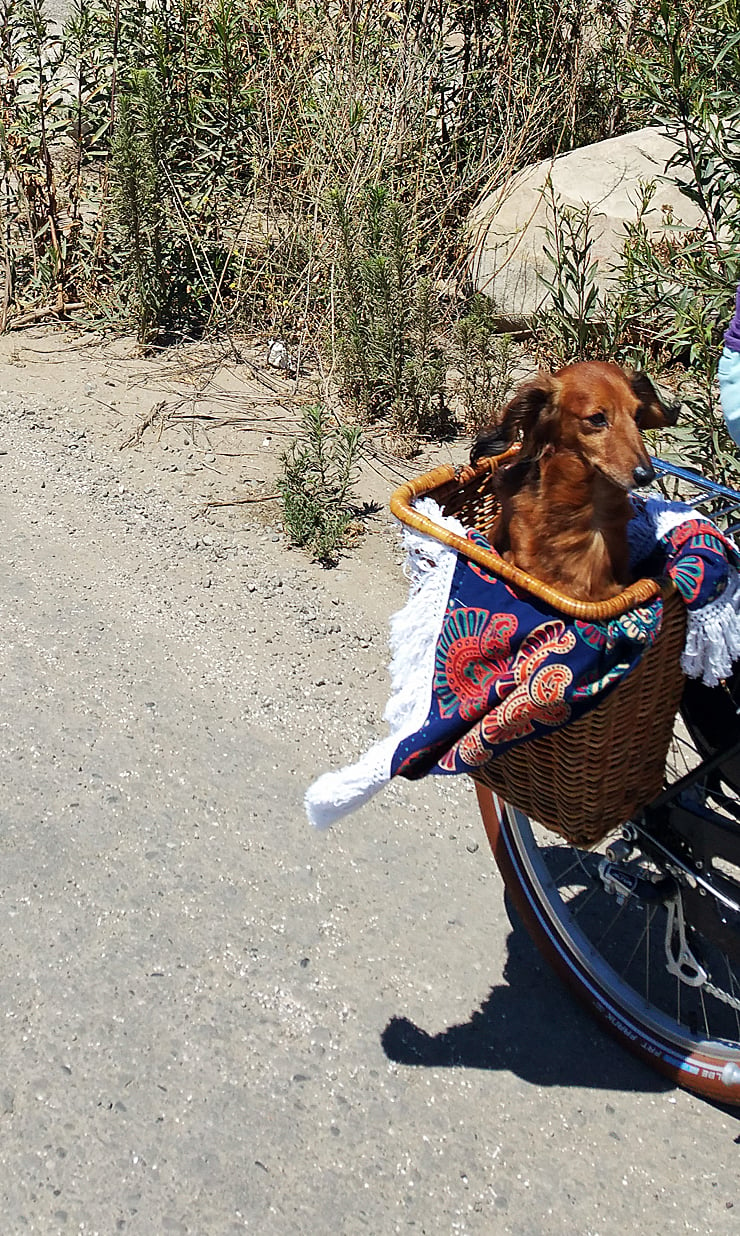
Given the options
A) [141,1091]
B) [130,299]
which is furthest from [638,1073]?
[130,299]

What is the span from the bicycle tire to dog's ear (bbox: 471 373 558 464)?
0.93m

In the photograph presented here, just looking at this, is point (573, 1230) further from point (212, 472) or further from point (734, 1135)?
point (212, 472)

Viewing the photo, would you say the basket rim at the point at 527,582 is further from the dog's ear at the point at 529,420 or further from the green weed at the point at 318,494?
the green weed at the point at 318,494

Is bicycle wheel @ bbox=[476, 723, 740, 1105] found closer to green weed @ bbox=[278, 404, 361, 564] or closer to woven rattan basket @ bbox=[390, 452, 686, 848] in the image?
woven rattan basket @ bbox=[390, 452, 686, 848]

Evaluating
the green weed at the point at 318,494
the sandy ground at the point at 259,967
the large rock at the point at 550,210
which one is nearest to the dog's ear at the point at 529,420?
the sandy ground at the point at 259,967

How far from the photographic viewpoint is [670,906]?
2742 mm

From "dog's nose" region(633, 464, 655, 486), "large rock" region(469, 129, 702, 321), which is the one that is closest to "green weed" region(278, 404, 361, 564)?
"large rock" region(469, 129, 702, 321)

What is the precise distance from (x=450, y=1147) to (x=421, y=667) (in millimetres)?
1132

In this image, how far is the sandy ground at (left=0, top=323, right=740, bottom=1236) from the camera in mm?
2621

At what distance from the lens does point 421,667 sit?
245 centimetres

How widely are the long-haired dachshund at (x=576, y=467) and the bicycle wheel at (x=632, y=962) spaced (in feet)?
2.17

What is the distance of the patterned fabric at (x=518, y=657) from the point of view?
2.20 metres

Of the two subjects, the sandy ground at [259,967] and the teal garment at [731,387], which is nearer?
the teal garment at [731,387]

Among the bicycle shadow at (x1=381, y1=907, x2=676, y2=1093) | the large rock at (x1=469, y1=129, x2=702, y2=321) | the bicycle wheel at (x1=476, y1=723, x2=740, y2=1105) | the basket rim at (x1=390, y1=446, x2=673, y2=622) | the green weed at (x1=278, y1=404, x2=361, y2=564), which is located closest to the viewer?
the basket rim at (x1=390, y1=446, x2=673, y2=622)
